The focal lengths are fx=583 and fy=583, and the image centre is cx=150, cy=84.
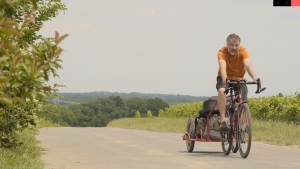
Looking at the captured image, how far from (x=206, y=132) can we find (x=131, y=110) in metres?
104

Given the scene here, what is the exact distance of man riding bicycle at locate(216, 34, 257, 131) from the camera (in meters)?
9.70

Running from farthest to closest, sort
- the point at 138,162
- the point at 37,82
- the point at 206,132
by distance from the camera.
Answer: the point at 206,132 → the point at 138,162 → the point at 37,82

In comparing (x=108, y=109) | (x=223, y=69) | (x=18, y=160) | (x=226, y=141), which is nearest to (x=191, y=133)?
(x=226, y=141)

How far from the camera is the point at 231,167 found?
27.8 ft

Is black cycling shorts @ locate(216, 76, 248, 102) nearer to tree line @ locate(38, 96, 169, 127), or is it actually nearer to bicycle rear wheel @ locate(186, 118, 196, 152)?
bicycle rear wheel @ locate(186, 118, 196, 152)

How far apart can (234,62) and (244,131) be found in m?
1.22

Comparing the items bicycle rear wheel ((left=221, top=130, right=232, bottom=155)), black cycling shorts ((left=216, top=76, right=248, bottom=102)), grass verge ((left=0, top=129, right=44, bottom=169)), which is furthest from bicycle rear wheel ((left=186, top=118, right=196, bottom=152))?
grass verge ((left=0, top=129, right=44, bottom=169))

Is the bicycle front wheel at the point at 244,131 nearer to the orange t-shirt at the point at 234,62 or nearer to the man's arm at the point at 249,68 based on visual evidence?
the man's arm at the point at 249,68

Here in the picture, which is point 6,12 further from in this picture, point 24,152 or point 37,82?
point 24,152

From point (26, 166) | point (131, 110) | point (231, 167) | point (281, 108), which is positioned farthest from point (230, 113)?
point (131, 110)

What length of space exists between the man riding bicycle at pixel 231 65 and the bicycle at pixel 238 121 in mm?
107

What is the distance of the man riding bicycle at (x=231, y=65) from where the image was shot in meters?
9.70

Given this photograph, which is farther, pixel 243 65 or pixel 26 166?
pixel 243 65

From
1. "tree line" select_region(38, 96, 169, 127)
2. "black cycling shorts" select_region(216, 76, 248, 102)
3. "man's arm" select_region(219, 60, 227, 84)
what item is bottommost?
"tree line" select_region(38, 96, 169, 127)
